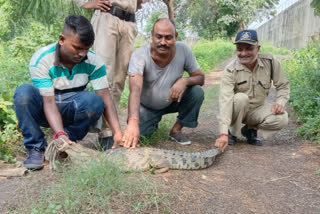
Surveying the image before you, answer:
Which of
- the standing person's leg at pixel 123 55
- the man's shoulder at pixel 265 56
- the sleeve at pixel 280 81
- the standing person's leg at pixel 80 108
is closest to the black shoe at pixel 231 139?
the sleeve at pixel 280 81

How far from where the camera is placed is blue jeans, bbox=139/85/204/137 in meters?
3.83

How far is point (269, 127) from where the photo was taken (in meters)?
3.79

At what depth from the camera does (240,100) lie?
3.67 metres

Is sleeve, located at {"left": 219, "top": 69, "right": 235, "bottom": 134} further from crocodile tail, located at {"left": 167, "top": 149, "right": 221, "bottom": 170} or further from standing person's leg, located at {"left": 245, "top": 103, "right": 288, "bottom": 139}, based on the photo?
crocodile tail, located at {"left": 167, "top": 149, "right": 221, "bottom": 170}

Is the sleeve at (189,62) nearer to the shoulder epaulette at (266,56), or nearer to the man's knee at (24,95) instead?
the shoulder epaulette at (266,56)

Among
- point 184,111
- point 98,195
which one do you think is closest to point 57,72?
point 98,195

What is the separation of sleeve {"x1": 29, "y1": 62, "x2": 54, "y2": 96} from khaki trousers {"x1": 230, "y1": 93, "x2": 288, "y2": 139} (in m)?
2.02

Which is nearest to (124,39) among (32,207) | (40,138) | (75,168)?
(40,138)

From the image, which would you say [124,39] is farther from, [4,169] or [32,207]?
[32,207]

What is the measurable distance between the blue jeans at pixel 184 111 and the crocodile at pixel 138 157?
0.74 meters

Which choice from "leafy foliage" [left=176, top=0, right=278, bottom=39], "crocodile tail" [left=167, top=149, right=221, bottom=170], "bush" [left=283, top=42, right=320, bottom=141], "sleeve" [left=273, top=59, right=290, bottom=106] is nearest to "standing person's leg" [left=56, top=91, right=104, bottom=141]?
"crocodile tail" [left=167, top=149, right=221, bottom=170]

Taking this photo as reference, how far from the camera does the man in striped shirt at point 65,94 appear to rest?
2850 mm

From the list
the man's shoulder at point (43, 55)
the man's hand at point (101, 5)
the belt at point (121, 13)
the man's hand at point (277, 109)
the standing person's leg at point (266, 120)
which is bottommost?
the standing person's leg at point (266, 120)

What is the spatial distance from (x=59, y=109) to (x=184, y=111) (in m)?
1.50
